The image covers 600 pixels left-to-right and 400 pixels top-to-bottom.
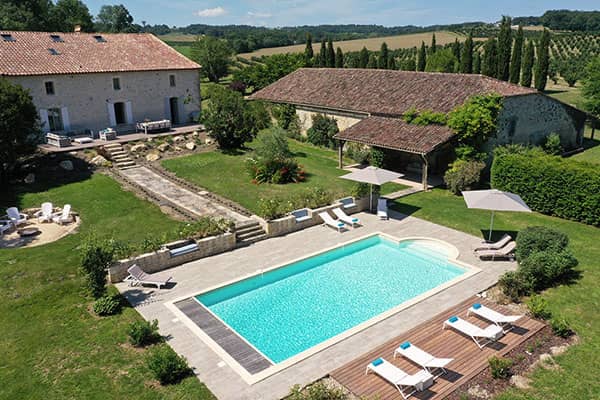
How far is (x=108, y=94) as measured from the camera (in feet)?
113

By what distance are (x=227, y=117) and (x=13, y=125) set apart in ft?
42.3

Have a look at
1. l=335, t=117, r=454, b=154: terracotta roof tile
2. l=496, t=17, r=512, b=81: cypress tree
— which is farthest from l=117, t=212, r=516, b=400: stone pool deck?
l=496, t=17, r=512, b=81: cypress tree

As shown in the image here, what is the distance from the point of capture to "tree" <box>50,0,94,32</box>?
233 feet

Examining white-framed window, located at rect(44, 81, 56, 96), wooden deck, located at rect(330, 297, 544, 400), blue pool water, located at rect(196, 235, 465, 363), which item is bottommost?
blue pool water, located at rect(196, 235, 465, 363)

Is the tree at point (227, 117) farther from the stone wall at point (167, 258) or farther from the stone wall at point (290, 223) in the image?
the stone wall at point (167, 258)

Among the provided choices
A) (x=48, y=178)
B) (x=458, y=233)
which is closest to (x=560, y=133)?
(x=458, y=233)

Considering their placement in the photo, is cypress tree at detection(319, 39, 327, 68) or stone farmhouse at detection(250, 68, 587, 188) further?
cypress tree at detection(319, 39, 327, 68)

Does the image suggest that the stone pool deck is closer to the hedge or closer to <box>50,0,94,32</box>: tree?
the hedge

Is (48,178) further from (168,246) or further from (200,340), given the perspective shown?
(200,340)

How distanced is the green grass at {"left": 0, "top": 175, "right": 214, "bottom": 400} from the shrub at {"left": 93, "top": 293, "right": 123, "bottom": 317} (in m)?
0.27

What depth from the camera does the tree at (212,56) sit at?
69062 millimetres

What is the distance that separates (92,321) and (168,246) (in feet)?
14.9

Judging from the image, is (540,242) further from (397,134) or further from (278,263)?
(397,134)

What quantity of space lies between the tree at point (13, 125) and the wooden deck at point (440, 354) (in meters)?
21.6
